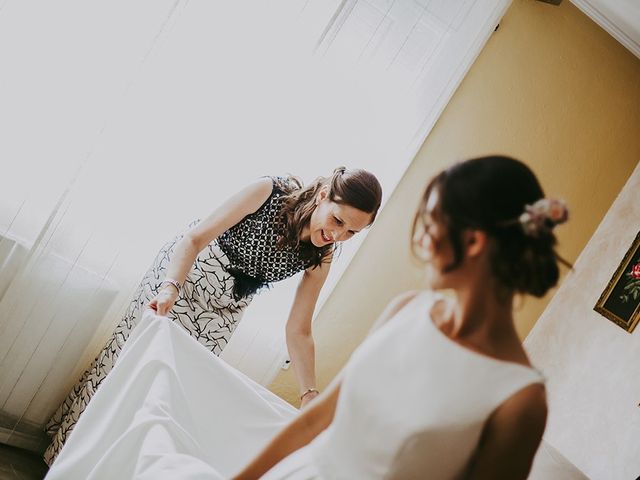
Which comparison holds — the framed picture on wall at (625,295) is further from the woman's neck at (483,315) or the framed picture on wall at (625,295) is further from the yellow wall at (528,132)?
the woman's neck at (483,315)

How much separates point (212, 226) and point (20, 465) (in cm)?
142

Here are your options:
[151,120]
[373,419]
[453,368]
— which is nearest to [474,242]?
[453,368]

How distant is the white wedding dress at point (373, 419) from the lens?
3.37 ft

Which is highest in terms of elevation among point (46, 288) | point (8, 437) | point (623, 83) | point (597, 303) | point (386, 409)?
point (623, 83)

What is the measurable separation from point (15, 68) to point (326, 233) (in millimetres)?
1402

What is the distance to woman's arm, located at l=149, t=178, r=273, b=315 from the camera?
2262 millimetres

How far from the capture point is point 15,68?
2539mm

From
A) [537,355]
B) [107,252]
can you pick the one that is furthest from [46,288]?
[537,355]

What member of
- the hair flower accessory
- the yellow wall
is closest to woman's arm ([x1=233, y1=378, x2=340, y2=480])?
the hair flower accessory

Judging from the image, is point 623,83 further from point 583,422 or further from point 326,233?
point 326,233

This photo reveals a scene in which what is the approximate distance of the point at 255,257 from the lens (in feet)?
8.08

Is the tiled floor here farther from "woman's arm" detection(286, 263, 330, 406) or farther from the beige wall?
the beige wall

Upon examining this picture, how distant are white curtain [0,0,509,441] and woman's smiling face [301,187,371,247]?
76 centimetres

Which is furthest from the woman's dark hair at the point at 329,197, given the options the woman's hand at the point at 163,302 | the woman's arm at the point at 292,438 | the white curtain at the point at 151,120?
the woman's arm at the point at 292,438
